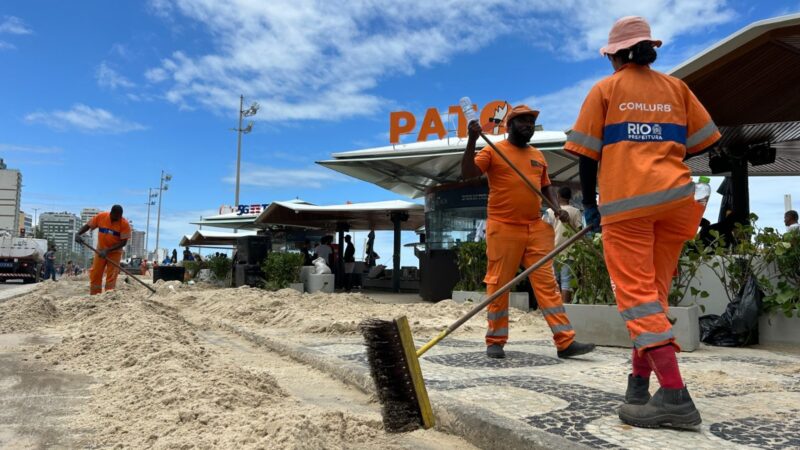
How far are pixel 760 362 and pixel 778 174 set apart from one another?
12.4m

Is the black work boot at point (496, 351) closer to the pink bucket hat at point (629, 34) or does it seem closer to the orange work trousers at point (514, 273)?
the orange work trousers at point (514, 273)

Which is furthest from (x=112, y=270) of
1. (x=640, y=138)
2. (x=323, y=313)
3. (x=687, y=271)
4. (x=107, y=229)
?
(x=640, y=138)

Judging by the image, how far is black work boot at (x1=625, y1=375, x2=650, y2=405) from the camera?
107 inches

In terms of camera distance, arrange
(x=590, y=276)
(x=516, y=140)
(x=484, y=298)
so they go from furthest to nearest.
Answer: (x=484, y=298) < (x=590, y=276) < (x=516, y=140)

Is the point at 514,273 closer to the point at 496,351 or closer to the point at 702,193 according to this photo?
the point at 496,351

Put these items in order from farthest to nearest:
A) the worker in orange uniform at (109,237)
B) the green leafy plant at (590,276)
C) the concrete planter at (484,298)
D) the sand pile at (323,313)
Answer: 1. the worker in orange uniform at (109,237)
2. the concrete planter at (484,298)
3. the sand pile at (323,313)
4. the green leafy plant at (590,276)

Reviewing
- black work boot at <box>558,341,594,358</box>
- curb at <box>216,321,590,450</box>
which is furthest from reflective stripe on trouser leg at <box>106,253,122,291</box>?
black work boot at <box>558,341,594,358</box>

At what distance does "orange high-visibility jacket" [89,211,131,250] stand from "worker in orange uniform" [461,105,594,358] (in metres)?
8.01

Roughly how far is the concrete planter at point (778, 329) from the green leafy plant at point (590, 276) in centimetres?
157

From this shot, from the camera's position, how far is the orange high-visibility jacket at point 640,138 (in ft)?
8.62

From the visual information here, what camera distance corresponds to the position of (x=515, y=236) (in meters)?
4.51

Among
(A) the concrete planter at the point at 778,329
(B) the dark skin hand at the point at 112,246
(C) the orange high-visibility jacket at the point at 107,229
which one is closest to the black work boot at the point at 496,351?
(A) the concrete planter at the point at 778,329

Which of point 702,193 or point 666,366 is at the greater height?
point 702,193

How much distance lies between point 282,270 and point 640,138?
12.3m
